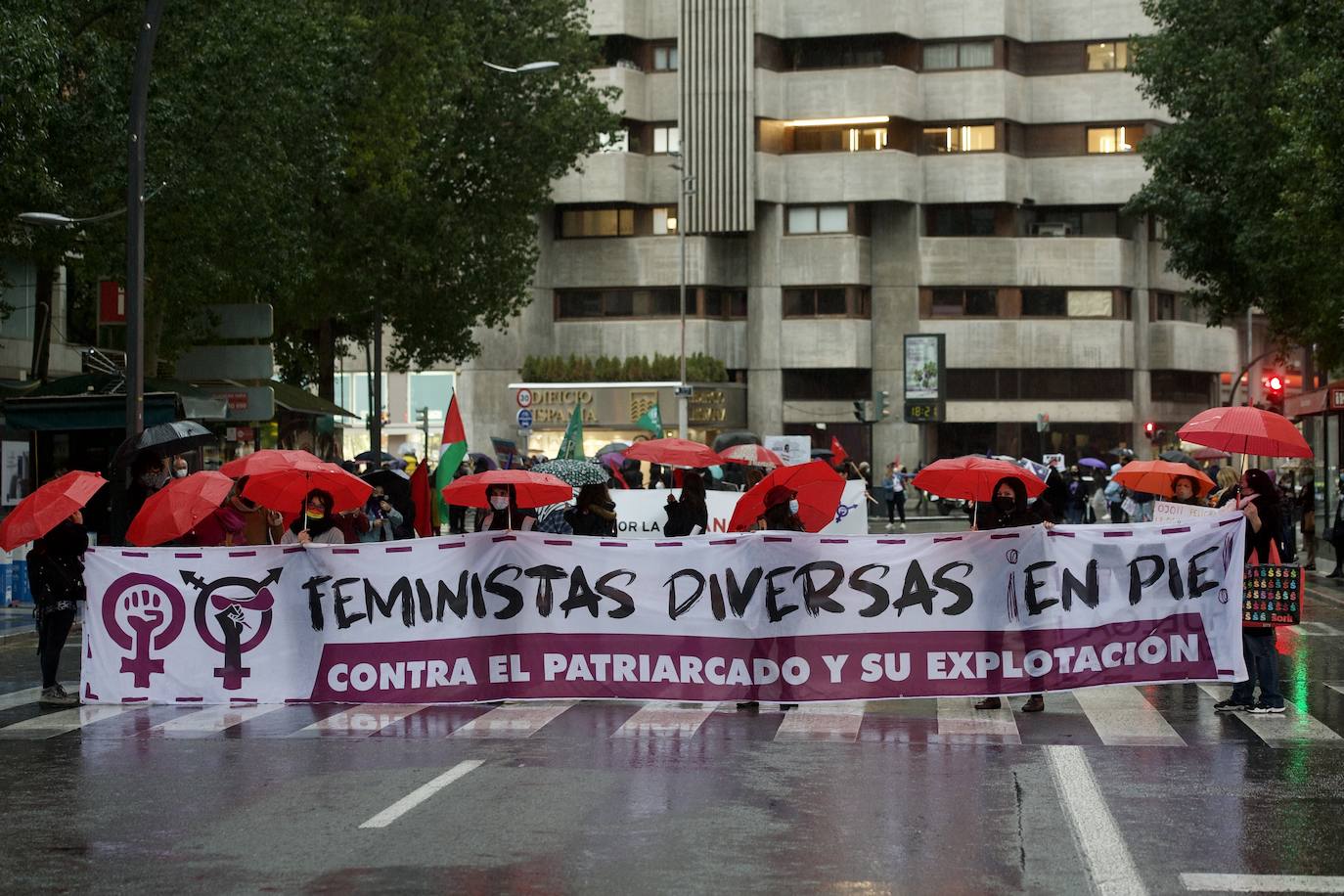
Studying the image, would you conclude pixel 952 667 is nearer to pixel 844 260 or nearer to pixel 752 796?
pixel 752 796

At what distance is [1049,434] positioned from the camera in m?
70.4

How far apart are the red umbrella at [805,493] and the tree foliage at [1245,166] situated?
16.6m

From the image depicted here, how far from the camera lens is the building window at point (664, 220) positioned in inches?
2760

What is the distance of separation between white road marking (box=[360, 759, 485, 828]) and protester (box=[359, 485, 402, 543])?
10.9 metres

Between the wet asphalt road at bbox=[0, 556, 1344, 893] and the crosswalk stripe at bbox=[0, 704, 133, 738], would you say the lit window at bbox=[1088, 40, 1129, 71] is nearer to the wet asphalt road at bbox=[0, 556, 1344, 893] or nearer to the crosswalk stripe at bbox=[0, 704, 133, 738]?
the wet asphalt road at bbox=[0, 556, 1344, 893]

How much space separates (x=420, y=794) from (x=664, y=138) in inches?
2411

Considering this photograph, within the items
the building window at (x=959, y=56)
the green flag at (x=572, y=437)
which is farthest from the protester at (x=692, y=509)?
the building window at (x=959, y=56)

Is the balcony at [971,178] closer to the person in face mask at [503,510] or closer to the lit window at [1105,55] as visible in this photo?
the lit window at [1105,55]

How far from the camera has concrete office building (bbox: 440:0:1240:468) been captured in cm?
6850

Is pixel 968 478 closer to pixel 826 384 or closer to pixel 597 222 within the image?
pixel 826 384

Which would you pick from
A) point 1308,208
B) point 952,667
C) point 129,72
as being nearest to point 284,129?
point 129,72

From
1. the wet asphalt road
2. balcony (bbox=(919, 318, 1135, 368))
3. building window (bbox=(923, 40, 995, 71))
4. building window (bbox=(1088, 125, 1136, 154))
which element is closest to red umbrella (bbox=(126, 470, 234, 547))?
the wet asphalt road

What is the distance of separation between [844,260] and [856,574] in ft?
183

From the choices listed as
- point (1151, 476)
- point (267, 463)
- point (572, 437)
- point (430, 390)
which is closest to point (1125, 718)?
point (267, 463)
